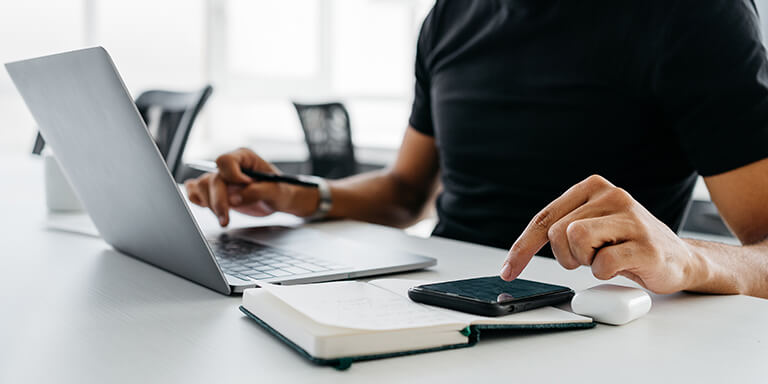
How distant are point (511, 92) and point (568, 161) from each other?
0.16 m

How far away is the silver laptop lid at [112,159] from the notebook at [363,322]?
0.12m

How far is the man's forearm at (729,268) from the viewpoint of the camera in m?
0.64

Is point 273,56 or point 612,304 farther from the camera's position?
point 273,56

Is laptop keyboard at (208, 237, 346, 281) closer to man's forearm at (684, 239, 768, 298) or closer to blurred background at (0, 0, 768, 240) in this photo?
man's forearm at (684, 239, 768, 298)

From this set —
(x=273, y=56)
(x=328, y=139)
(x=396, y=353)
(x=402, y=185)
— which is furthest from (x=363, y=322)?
(x=273, y=56)

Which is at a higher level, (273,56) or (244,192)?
(244,192)

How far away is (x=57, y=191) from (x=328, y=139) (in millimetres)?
2487

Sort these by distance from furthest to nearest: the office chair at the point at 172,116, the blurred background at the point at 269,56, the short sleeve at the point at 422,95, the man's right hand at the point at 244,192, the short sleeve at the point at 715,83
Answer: the blurred background at the point at 269,56 → the office chair at the point at 172,116 → the short sleeve at the point at 422,95 → the man's right hand at the point at 244,192 → the short sleeve at the point at 715,83

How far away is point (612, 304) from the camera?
550 mm

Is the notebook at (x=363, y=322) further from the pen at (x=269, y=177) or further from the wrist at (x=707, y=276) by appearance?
the pen at (x=269, y=177)

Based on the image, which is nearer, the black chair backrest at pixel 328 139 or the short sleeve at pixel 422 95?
the short sleeve at pixel 422 95

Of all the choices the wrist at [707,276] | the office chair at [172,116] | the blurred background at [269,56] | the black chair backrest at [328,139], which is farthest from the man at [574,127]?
the blurred background at [269,56]

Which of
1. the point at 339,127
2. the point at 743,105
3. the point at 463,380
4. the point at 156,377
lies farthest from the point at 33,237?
the point at 339,127

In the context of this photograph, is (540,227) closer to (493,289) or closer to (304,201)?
(493,289)
